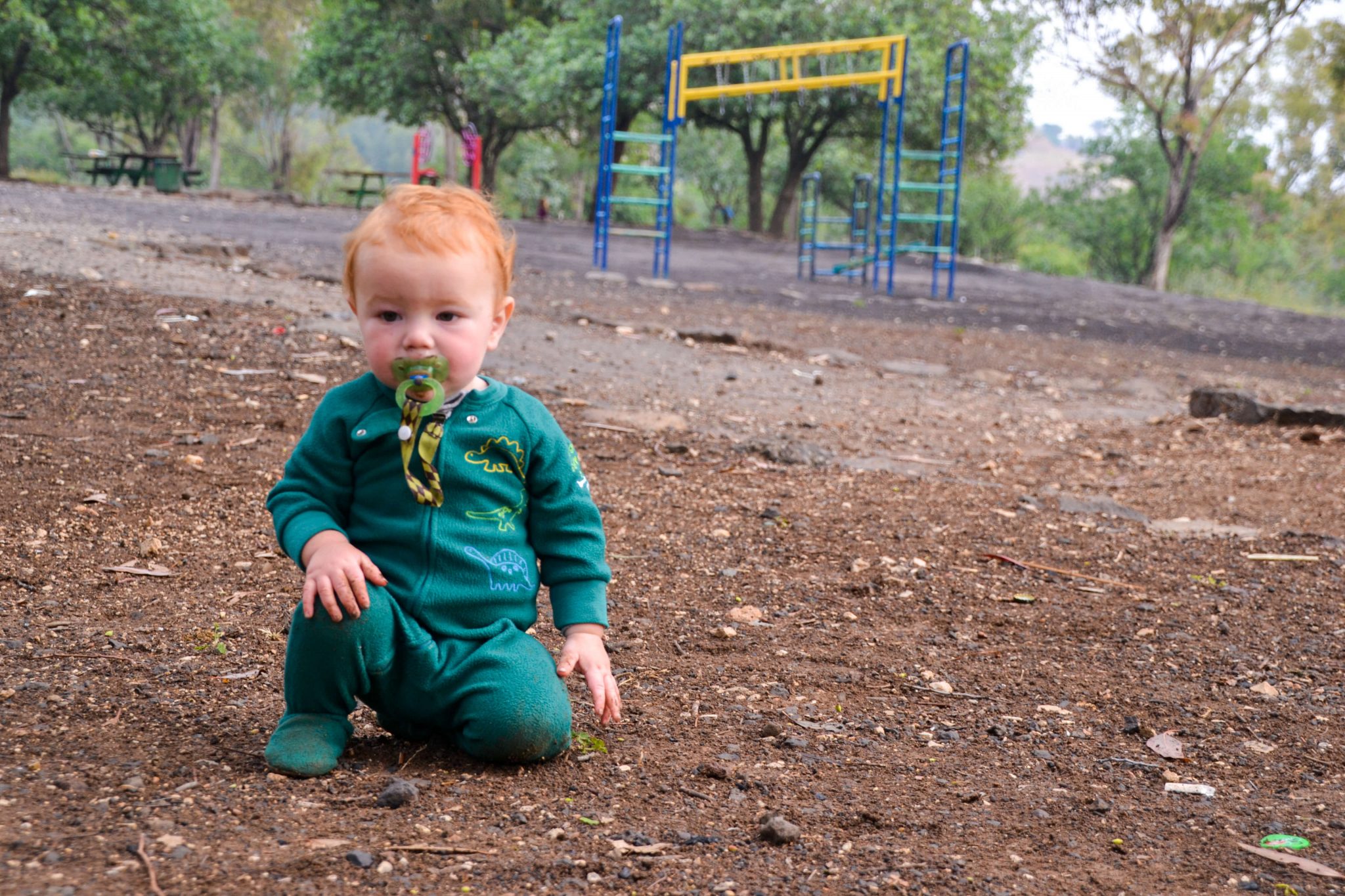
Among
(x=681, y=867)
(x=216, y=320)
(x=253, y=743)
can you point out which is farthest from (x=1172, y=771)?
(x=216, y=320)

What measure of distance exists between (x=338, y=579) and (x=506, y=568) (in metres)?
0.32

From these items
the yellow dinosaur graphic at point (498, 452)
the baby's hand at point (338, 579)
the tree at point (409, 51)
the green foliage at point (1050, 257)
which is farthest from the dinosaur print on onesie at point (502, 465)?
the green foliage at point (1050, 257)

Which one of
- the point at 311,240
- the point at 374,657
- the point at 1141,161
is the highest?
the point at 1141,161

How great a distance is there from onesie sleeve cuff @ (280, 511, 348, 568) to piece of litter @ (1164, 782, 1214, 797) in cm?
155

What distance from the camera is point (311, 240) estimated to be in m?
12.8

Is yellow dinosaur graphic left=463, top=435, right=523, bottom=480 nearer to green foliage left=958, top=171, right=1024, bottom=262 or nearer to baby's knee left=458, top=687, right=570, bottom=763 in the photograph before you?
baby's knee left=458, top=687, right=570, bottom=763

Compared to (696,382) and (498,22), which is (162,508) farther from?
(498,22)

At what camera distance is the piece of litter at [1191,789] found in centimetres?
216

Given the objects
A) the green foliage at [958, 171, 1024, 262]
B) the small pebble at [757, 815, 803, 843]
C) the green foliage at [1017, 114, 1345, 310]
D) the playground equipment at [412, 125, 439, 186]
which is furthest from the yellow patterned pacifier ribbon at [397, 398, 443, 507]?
the green foliage at [958, 171, 1024, 262]

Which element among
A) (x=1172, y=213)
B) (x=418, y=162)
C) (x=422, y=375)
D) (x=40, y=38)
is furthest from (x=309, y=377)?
(x=1172, y=213)

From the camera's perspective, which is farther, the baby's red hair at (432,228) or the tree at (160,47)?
the tree at (160,47)

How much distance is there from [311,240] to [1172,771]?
39.0 ft

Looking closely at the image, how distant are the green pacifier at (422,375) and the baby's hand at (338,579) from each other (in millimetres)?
262

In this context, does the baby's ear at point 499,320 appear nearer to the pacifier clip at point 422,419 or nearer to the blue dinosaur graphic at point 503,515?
the pacifier clip at point 422,419
